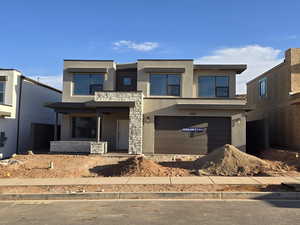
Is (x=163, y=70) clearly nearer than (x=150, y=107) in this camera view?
No

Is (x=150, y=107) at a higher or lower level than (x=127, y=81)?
lower

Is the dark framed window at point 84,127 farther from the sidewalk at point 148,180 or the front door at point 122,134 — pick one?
the sidewalk at point 148,180

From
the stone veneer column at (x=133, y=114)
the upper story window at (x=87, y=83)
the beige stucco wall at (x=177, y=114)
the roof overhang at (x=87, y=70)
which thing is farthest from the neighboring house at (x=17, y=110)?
the beige stucco wall at (x=177, y=114)

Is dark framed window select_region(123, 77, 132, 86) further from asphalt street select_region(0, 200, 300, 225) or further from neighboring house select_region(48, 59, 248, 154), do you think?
asphalt street select_region(0, 200, 300, 225)

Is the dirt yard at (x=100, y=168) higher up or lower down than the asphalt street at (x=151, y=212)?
higher up

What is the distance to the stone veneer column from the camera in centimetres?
1869

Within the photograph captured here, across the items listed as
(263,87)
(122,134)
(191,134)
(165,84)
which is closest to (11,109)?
(122,134)

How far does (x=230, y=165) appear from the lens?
45.0ft

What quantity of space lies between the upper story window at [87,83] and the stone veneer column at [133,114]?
231 cm

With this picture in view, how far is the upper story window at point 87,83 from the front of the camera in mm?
21469

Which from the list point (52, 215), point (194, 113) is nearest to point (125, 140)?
point (194, 113)

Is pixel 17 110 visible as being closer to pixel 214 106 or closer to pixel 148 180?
pixel 148 180

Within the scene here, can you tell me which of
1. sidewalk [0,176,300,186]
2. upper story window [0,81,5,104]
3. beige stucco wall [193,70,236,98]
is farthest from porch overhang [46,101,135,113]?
sidewalk [0,176,300,186]

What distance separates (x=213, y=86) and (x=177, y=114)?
3.88 metres
